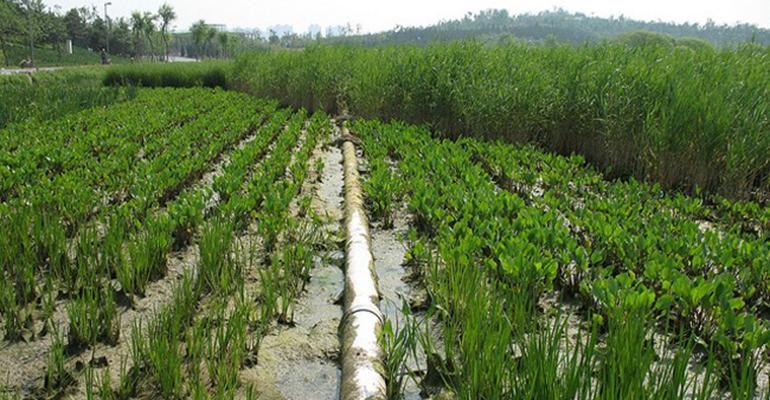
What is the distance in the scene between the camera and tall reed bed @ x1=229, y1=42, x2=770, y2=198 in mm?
6094

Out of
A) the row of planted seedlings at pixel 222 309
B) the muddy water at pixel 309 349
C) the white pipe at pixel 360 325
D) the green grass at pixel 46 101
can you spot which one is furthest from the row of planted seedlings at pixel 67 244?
the green grass at pixel 46 101

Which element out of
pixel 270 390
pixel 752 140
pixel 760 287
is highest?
pixel 752 140

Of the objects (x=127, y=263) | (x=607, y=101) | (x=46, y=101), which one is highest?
(x=607, y=101)

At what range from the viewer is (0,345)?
2949 mm

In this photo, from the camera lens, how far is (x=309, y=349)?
3.10 metres

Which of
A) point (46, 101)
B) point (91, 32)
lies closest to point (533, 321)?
point (46, 101)

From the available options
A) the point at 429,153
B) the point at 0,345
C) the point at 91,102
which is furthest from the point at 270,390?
the point at 91,102

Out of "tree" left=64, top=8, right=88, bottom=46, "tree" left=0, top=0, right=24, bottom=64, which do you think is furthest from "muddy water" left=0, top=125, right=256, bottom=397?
"tree" left=64, top=8, right=88, bottom=46

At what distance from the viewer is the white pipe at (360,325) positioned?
8.36ft

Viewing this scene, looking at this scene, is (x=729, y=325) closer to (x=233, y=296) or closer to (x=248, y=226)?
(x=233, y=296)

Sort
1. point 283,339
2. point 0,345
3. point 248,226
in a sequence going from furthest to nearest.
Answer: point 248,226, point 283,339, point 0,345

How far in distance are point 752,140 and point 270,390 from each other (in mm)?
5675

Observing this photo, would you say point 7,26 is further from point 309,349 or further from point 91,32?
point 309,349

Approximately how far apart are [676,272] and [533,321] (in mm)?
1303
